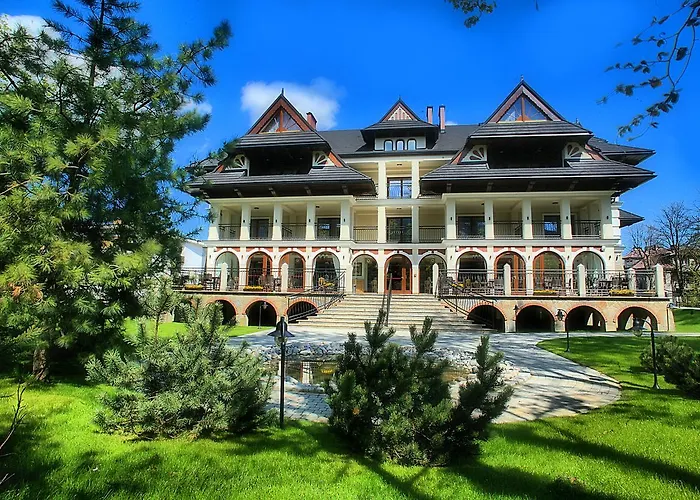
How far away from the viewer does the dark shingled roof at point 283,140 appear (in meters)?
25.1

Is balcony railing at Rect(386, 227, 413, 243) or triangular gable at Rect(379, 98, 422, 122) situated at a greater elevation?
triangular gable at Rect(379, 98, 422, 122)

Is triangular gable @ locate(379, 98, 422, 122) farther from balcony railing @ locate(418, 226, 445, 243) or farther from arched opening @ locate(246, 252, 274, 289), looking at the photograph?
arched opening @ locate(246, 252, 274, 289)

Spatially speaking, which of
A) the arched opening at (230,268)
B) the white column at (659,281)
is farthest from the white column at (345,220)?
the white column at (659,281)

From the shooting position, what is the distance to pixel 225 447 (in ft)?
13.4

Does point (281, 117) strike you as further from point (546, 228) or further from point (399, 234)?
point (546, 228)

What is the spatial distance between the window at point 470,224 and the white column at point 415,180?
3.39 metres

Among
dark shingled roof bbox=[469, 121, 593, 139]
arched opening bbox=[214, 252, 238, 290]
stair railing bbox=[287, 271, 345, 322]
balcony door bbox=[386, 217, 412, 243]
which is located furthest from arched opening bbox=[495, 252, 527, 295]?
arched opening bbox=[214, 252, 238, 290]

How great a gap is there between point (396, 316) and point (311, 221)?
9.64 meters

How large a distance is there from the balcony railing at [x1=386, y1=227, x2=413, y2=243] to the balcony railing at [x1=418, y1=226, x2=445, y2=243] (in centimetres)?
79

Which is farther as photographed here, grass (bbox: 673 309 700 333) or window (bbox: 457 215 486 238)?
window (bbox: 457 215 486 238)

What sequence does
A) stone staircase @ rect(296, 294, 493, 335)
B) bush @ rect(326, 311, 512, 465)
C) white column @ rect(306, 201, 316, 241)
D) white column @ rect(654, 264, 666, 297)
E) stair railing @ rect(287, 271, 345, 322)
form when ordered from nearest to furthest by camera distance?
bush @ rect(326, 311, 512, 465) < stone staircase @ rect(296, 294, 493, 335) < white column @ rect(654, 264, 666, 297) < stair railing @ rect(287, 271, 345, 322) < white column @ rect(306, 201, 316, 241)

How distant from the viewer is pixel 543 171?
22.9 m

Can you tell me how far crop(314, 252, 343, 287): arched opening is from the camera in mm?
23853

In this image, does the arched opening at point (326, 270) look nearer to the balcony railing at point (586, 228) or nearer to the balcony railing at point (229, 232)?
the balcony railing at point (229, 232)
